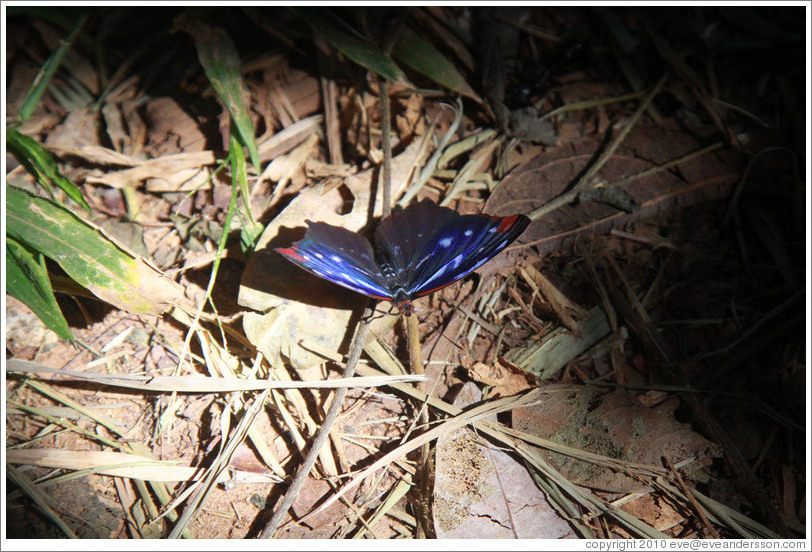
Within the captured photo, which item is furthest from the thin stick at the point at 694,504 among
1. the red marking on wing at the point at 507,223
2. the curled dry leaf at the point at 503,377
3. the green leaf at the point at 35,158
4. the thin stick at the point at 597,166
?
the green leaf at the point at 35,158

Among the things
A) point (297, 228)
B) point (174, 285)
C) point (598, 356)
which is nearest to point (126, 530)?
point (174, 285)

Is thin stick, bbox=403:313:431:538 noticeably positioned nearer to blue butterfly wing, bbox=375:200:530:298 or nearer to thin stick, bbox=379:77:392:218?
blue butterfly wing, bbox=375:200:530:298

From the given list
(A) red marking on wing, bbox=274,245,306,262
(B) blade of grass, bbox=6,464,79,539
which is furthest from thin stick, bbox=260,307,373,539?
(B) blade of grass, bbox=6,464,79,539

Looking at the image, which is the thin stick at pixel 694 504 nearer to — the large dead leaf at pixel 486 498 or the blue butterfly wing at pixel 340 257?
the large dead leaf at pixel 486 498

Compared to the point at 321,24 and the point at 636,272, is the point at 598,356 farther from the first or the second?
the point at 321,24

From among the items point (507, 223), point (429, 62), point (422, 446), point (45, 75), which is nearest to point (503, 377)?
point (422, 446)
